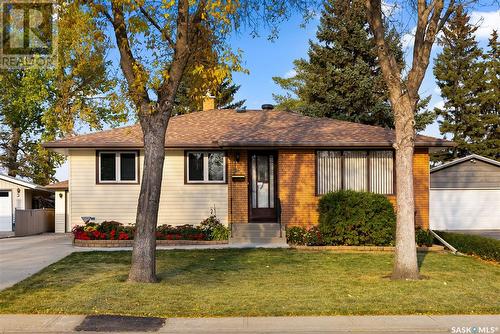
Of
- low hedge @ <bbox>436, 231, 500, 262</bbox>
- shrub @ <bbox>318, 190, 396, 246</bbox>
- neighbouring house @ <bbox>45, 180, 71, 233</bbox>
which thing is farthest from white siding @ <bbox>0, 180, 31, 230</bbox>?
low hedge @ <bbox>436, 231, 500, 262</bbox>

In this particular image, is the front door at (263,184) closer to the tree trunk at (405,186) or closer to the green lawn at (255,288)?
the green lawn at (255,288)

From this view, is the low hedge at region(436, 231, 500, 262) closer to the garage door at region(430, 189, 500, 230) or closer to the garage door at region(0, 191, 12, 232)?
the garage door at region(430, 189, 500, 230)

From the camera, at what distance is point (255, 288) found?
10258 millimetres

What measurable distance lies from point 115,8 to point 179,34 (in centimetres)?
131

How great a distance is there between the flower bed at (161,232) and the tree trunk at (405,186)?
26.1ft

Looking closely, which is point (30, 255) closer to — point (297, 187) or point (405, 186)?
point (297, 187)

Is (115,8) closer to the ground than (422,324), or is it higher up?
higher up

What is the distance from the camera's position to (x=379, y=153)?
19.2m

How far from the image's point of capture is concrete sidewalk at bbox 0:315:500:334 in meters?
7.41

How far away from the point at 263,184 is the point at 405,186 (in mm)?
8589

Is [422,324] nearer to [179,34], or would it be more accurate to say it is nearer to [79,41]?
[179,34]

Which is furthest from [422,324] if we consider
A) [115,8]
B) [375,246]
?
[375,246]

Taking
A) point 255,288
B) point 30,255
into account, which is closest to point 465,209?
point 255,288

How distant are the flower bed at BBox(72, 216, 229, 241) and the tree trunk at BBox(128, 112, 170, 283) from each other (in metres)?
7.02
